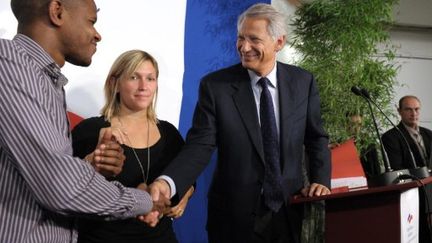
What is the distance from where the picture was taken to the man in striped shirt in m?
0.93

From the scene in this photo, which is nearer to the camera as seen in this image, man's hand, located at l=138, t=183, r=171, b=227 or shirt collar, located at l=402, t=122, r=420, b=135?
man's hand, located at l=138, t=183, r=171, b=227

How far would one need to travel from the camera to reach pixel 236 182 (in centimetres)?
195

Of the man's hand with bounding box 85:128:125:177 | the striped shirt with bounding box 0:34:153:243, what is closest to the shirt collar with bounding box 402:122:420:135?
the man's hand with bounding box 85:128:125:177

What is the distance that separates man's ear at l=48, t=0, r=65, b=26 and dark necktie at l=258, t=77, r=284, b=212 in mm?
1033

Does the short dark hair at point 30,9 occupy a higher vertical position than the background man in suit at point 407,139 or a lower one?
higher

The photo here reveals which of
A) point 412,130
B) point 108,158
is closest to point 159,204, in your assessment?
point 108,158

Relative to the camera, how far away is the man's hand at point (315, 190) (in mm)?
1870

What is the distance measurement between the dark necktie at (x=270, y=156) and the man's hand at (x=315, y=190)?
111 mm

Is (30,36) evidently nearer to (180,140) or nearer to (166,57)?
(180,140)

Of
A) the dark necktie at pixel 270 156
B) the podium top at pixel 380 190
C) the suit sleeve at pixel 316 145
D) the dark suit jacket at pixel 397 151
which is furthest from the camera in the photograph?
the dark suit jacket at pixel 397 151

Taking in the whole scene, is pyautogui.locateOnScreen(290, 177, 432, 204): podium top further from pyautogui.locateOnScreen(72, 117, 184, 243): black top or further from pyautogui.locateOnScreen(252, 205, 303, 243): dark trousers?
pyautogui.locateOnScreen(72, 117, 184, 243): black top

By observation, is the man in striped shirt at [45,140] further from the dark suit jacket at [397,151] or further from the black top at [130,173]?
the dark suit jacket at [397,151]

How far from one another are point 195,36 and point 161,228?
1514 mm

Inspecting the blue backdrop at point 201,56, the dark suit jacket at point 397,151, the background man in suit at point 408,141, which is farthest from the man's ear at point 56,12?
the dark suit jacket at point 397,151
